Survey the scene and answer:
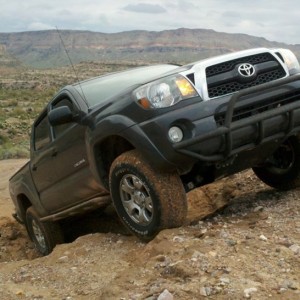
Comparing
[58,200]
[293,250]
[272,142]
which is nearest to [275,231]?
[293,250]

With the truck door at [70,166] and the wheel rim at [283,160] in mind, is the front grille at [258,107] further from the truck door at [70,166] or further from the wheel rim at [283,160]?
the truck door at [70,166]

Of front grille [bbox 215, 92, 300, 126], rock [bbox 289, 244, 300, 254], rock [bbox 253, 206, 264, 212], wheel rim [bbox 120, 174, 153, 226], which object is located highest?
front grille [bbox 215, 92, 300, 126]

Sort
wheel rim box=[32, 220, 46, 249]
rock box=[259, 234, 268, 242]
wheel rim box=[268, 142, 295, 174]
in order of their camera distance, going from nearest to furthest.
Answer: rock box=[259, 234, 268, 242]
wheel rim box=[268, 142, 295, 174]
wheel rim box=[32, 220, 46, 249]

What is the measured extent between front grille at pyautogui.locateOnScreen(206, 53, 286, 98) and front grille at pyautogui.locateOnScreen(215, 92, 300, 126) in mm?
193

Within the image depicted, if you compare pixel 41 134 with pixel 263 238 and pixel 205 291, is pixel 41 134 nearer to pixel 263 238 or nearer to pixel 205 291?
pixel 263 238

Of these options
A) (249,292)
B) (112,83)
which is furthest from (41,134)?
(249,292)

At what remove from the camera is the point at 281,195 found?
5.36m

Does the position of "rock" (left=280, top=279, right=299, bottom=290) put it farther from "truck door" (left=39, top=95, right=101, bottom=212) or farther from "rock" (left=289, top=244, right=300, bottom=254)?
"truck door" (left=39, top=95, right=101, bottom=212)

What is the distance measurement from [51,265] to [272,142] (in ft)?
7.16

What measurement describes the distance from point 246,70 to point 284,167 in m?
1.61

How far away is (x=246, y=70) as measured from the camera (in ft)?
14.1

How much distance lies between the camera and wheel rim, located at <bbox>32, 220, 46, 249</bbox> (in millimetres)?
6337

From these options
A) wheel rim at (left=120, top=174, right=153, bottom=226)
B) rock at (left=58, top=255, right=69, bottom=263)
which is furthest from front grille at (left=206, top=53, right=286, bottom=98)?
rock at (left=58, top=255, right=69, bottom=263)

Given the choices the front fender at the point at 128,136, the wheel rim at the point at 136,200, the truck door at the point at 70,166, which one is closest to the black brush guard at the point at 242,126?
the front fender at the point at 128,136
